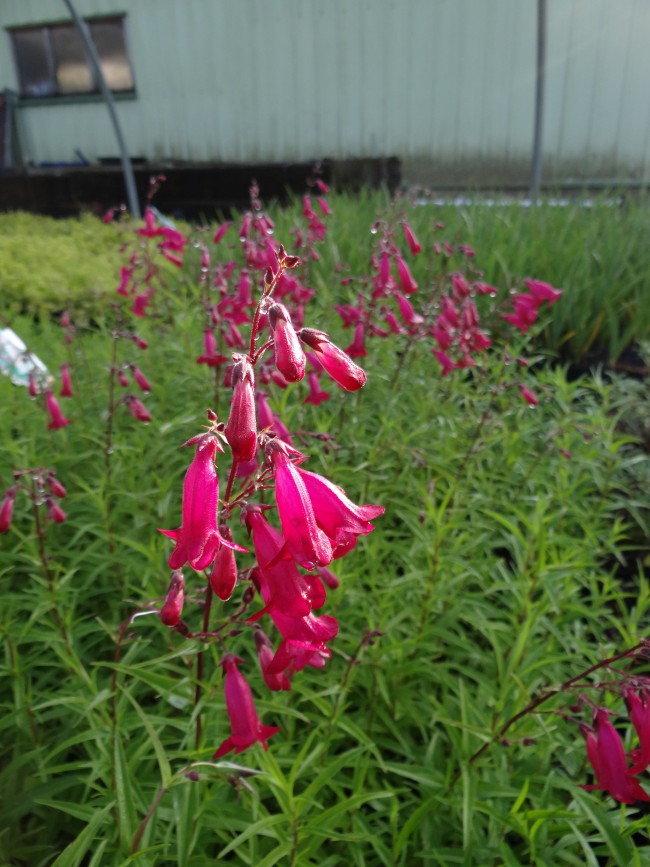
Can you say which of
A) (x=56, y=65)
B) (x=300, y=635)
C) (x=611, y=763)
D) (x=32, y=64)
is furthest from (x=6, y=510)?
(x=32, y=64)

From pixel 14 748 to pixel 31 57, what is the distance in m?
12.8

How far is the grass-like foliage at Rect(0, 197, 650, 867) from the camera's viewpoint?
4.70 feet

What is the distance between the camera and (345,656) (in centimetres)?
146

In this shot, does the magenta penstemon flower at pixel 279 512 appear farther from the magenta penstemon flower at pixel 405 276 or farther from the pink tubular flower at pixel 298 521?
the magenta penstemon flower at pixel 405 276

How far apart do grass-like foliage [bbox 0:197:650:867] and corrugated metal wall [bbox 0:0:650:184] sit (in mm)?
6566

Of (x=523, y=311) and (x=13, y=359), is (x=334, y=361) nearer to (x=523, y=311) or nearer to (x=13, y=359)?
(x=523, y=311)

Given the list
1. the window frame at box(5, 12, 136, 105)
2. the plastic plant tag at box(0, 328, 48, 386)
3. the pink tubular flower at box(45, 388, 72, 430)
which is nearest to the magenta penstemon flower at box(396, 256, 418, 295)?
the pink tubular flower at box(45, 388, 72, 430)

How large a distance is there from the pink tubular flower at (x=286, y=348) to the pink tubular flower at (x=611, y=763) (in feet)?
3.26

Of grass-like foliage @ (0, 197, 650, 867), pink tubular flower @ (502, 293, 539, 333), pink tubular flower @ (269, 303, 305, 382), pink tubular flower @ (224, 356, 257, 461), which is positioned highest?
pink tubular flower @ (269, 303, 305, 382)

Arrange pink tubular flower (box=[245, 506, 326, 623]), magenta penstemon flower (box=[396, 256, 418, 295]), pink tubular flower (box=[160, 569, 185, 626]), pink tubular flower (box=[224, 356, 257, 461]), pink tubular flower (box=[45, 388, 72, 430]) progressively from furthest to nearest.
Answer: magenta penstemon flower (box=[396, 256, 418, 295]), pink tubular flower (box=[45, 388, 72, 430]), pink tubular flower (box=[160, 569, 185, 626]), pink tubular flower (box=[245, 506, 326, 623]), pink tubular flower (box=[224, 356, 257, 461])

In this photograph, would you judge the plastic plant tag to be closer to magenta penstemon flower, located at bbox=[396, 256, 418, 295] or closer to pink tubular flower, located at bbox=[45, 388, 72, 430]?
pink tubular flower, located at bbox=[45, 388, 72, 430]

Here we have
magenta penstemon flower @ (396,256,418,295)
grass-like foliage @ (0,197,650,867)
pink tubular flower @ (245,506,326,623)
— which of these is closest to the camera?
pink tubular flower @ (245,506,326,623)

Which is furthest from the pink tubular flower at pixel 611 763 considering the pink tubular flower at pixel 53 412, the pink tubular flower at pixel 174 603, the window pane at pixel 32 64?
the window pane at pixel 32 64

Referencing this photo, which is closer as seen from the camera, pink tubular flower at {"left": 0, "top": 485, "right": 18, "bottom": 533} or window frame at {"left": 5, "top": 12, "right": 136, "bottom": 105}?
pink tubular flower at {"left": 0, "top": 485, "right": 18, "bottom": 533}
